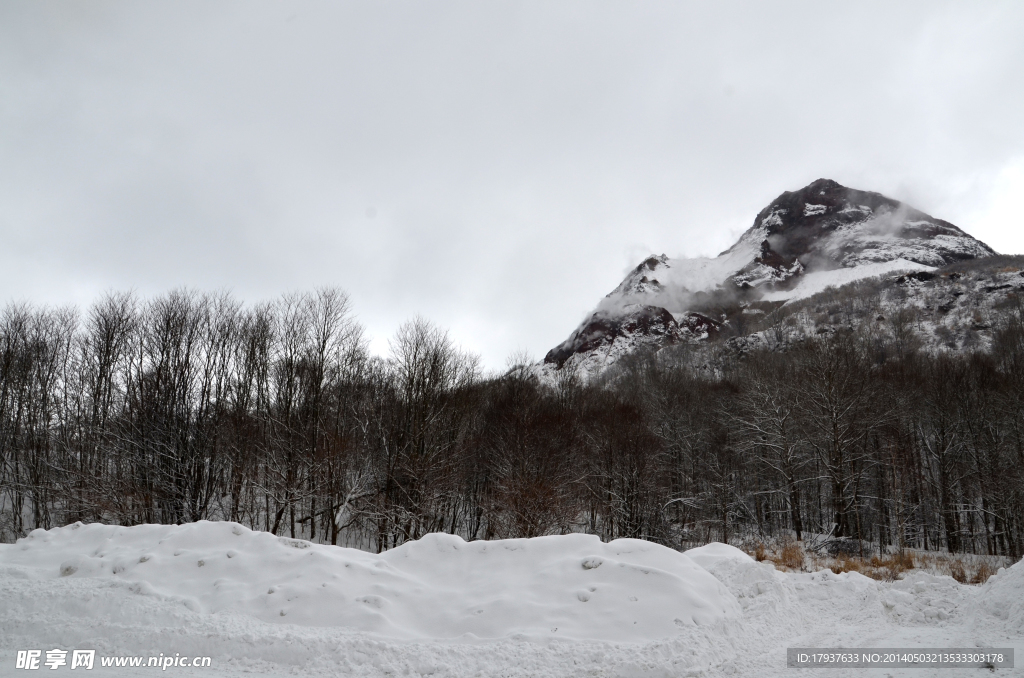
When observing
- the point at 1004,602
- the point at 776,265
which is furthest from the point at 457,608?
the point at 776,265

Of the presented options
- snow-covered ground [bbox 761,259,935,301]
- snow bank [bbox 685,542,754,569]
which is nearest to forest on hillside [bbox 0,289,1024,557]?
snow bank [bbox 685,542,754,569]

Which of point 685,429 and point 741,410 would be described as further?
point 741,410

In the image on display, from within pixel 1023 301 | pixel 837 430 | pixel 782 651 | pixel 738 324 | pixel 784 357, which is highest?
pixel 738 324

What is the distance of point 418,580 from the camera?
22.0 feet

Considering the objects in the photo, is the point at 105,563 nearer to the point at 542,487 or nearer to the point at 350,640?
the point at 350,640

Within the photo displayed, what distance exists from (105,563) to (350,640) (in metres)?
4.50

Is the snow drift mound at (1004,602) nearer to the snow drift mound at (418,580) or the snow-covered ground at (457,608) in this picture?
the snow-covered ground at (457,608)

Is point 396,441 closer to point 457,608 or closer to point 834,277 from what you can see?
point 457,608

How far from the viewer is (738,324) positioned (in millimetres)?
119438

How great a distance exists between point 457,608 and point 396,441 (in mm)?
17451

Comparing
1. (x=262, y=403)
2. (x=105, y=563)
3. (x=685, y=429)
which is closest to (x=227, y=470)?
(x=262, y=403)

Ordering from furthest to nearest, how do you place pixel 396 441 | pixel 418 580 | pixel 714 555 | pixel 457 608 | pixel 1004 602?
1. pixel 396 441
2. pixel 714 555
3. pixel 418 580
4. pixel 1004 602
5. pixel 457 608

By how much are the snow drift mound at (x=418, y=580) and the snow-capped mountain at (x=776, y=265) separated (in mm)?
94341

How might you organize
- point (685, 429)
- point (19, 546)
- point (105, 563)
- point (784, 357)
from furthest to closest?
point (784, 357) < point (685, 429) < point (19, 546) < point (105, 563)
